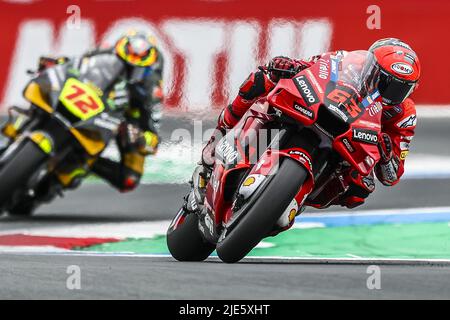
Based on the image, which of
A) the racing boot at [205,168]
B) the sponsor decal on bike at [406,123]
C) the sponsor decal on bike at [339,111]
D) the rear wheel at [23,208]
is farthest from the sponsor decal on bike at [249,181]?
the rear wheel at [23,208]

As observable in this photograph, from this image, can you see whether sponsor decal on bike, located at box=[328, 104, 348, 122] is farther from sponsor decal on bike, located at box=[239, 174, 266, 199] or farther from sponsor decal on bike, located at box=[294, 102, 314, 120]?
sponsor decal on bike, located at box=[239, 174, 266, 199]

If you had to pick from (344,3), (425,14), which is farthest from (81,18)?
(425,14)

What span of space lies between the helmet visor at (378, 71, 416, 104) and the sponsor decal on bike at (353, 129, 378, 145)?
0.97 ft

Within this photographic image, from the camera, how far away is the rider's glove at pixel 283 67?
5.87m

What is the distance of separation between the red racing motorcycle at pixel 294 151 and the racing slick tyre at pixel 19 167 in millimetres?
2241

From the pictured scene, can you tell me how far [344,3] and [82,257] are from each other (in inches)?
159

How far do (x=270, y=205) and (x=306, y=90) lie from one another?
24.2 inches

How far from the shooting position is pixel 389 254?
294 inches

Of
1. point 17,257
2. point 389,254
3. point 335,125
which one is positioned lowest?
point 389,254

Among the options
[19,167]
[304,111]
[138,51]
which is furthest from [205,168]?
[138,51]

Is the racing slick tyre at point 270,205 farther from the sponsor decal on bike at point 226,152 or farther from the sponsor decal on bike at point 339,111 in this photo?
the sponsor decal on bike at point 226,152

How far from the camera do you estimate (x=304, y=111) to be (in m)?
5.48

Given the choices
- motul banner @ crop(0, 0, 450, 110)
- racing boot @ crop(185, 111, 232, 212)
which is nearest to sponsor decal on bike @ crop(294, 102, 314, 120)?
racing boot @ crop(185, 111, 232, 212)
